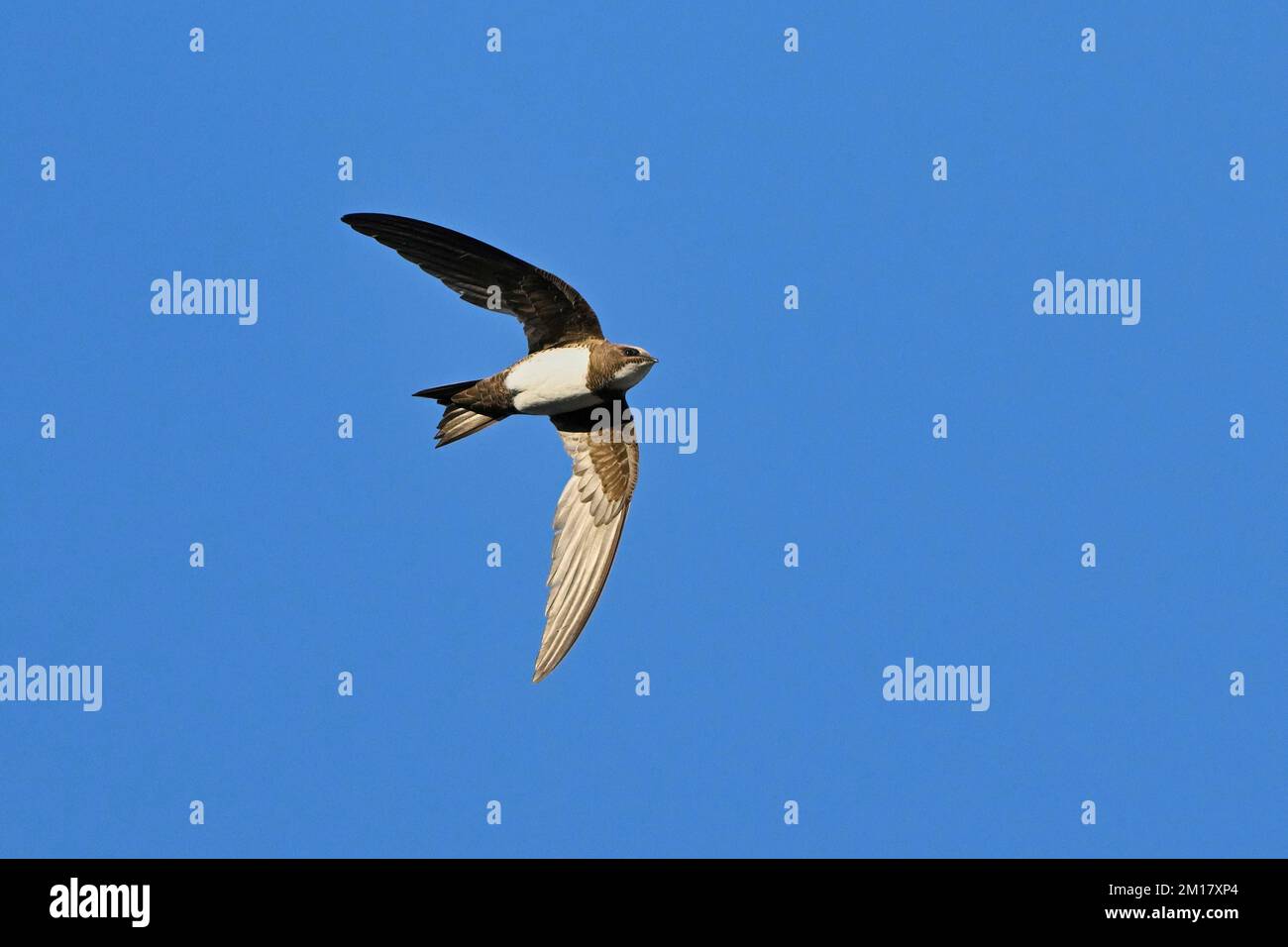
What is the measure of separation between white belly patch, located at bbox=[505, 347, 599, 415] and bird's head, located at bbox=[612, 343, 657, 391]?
0.25 meters

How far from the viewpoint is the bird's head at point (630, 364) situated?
1173 cm

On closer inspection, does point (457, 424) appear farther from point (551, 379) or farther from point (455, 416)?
point (551, 379)

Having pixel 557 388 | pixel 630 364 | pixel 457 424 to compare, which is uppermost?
pixel 630 364

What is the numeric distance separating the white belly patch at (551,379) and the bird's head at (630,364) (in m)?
0.25

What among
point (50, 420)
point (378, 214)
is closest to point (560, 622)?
point (378, 214)

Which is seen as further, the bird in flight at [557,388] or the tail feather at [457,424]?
the tail feather at [457,424]

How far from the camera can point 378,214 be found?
11664 millimetres

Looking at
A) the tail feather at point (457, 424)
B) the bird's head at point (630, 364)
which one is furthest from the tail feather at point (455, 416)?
the bird's head at point (630, 364)

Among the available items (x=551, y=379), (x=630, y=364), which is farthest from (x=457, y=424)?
(x=630, y=364)

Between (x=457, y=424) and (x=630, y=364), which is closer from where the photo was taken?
(x=630, y=364)

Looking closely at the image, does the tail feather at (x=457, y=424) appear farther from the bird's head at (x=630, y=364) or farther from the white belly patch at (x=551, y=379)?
the bird's head at (x=630, y=364)

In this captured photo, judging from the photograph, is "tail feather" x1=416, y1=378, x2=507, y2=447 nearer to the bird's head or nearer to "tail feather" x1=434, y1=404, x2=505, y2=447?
"tail feather" x1=434, y1=404, x2=505, y2=447

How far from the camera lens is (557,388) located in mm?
11992

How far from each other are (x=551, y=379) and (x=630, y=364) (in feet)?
2.00
